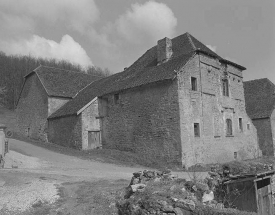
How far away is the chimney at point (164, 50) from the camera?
1981 centimetres

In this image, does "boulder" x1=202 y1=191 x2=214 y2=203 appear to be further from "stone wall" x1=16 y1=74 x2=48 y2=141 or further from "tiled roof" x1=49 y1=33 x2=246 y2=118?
"stone wall" x1=16 y1=74 x2=48 y2=141

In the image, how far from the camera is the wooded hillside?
51625 millimetres

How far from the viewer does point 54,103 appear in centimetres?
2692

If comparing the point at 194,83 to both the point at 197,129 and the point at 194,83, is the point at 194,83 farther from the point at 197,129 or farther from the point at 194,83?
the point at 197,129

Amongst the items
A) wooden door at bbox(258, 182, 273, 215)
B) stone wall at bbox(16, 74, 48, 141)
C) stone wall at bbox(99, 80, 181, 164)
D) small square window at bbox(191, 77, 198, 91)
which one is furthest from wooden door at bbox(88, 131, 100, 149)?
wooden door at bbox(258, 182, 273, 215)

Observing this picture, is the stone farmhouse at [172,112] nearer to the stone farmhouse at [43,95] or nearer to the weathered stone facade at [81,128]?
the weathered stone facade at [81,128]

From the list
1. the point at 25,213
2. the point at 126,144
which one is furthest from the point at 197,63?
the point at 25,213

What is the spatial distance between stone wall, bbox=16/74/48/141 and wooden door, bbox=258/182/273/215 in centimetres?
2148

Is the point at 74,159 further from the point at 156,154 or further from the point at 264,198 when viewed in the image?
the point at 264,198

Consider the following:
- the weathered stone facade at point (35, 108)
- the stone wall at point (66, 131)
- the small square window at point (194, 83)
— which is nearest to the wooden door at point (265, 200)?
the small square window at point (194, 83)

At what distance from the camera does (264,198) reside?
9945 millimetres

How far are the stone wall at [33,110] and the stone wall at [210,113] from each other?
50.8 ft

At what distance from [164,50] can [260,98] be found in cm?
1422

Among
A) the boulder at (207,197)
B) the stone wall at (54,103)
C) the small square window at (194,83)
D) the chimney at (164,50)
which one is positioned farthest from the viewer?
the stone wall at (54,103)
